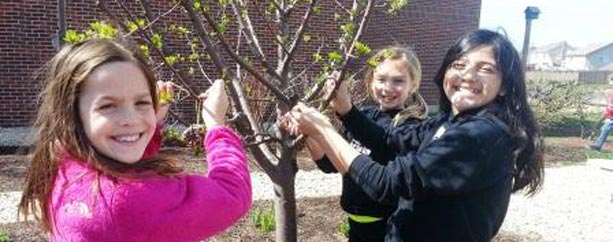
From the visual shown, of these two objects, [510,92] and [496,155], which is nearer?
[496,155]

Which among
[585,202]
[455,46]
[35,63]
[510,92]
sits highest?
[455,46]

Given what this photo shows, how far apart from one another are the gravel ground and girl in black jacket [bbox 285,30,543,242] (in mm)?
4177

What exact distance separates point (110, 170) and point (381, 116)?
1.75 metres

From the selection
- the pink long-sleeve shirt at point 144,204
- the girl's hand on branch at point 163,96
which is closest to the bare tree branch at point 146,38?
the girl's hand on branch at point 163,96

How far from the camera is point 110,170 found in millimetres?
1389

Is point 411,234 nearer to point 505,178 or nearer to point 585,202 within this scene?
point 505,178

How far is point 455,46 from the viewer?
2107 mm

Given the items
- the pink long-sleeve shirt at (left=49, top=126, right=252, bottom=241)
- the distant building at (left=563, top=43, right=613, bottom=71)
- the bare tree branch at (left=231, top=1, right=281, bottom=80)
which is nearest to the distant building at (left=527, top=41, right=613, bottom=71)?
the distant building at (left=563, top=43, right=613, bottom=71)

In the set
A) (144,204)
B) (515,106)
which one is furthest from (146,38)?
(515,106)

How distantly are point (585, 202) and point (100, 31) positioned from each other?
7.38 metres

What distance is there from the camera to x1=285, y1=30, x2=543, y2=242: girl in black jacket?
5.93ft

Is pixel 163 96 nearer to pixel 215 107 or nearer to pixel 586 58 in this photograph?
pixel 215 107

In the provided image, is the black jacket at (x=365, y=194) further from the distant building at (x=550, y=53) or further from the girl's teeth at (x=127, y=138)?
the distant building at (x=550, y=53)

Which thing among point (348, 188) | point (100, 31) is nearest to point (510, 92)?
point (348, 188)
